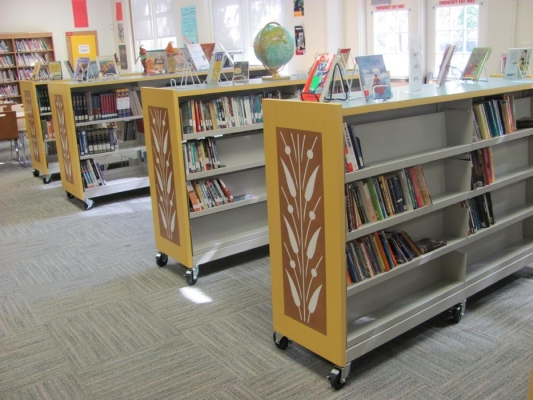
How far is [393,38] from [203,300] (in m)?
4.94

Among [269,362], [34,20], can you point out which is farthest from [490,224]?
[34,20]

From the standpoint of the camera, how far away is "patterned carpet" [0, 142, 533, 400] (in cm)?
281

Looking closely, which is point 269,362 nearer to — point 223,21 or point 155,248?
point 155,248

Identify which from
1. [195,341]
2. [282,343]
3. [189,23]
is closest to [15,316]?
[195,341]

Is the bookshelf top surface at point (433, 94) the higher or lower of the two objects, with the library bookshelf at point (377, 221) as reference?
higher

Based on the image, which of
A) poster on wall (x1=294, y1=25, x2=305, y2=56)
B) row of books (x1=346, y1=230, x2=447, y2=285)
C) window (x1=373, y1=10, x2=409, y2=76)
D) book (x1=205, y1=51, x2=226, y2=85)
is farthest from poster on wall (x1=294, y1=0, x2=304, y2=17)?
row of books (x1=346, y1=230, x2=447, y2=285)

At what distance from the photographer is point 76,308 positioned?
12.5 ft

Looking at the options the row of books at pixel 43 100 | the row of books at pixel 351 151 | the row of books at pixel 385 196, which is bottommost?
the row of books at pixel 385 196

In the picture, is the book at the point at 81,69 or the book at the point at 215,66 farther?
the book at the point at 81,69

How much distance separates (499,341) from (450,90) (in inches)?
53.6

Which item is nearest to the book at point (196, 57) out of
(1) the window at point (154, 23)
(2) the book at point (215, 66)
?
(2) the book at point (215, 66)

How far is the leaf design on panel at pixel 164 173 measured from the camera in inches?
157

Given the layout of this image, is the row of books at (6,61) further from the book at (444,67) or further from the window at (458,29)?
the book at (444,67)

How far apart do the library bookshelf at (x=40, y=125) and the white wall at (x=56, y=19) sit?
5.94m
